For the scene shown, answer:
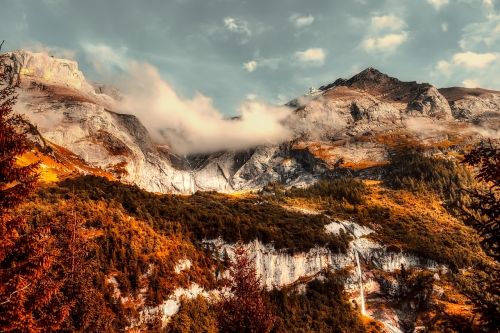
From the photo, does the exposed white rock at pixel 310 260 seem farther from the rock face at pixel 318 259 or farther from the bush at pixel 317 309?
the bush at pixel 317 309

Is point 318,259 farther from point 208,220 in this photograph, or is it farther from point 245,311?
point 245,311

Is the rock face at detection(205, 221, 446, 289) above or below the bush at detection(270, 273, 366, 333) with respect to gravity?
above

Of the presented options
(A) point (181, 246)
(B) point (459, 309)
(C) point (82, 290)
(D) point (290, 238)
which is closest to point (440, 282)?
(B) point (459, 309)

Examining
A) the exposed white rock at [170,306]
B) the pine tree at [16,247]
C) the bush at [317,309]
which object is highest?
the pine tree at [16,247]

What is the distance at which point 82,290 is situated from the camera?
90.8 feet

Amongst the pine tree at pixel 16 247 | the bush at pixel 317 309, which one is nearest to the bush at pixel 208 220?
the bush at pixel 317 309

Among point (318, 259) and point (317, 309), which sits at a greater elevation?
point (318, 259)

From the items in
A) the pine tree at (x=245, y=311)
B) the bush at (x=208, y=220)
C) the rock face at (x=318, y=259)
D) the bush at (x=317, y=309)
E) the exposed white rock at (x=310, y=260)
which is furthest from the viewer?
the rock face at (x=318, y=259)

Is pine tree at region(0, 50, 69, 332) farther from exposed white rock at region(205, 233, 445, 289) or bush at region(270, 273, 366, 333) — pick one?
exposed white rock at region(205, 233, 445, 289)

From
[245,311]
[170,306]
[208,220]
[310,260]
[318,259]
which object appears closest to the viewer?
[245,311]

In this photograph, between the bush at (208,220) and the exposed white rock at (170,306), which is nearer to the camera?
the exposed white rock at (170,306)

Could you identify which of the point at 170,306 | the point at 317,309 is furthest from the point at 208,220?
the point at 317,309

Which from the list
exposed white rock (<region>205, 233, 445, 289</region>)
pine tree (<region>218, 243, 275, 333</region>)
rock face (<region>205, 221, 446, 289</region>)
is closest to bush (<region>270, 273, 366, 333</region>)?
rock face (<region>205, 221, 446, 289</region>)

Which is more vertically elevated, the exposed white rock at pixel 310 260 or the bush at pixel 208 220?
the bush at pixel 208 220
